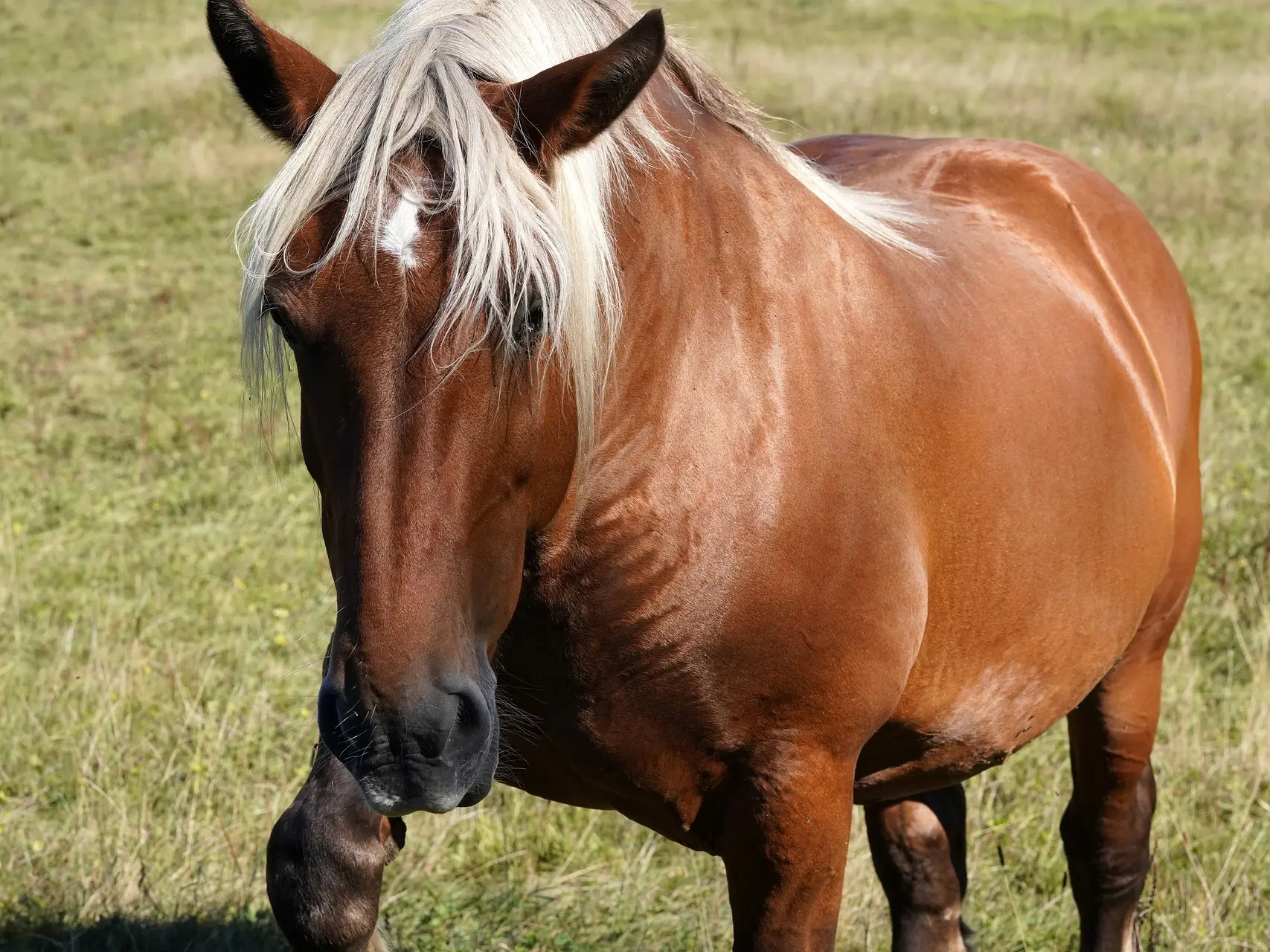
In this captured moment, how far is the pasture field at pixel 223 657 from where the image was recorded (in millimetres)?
3311

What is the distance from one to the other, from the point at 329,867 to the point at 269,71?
4.13 feet

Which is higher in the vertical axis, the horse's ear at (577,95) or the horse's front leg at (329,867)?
the horse's ear at (577,95)

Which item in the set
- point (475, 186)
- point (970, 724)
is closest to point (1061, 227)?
point (970, 724)

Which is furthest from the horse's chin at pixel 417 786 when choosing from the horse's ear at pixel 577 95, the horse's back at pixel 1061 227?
the horse's back at pixel 1061 227

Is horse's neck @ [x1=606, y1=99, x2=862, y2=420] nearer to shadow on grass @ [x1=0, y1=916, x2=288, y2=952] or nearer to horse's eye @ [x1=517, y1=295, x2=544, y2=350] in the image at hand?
horse's eye @ [x1=517, y1=295, x2=544, y2=350]

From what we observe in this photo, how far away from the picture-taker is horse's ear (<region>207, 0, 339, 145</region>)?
6.27 ft

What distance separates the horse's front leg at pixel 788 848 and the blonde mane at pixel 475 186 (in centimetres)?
70

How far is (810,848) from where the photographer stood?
7.44 ft

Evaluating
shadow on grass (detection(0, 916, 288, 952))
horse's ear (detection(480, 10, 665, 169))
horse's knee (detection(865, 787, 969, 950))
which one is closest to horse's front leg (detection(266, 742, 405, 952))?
shadow on grass (detection(0, 916, 288, 952))

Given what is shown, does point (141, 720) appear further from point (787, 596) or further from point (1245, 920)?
point (1245, 920)

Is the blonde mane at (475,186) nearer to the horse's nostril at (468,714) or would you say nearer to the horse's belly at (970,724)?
the horse's nostril at (468,714)

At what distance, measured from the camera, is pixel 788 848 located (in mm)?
2248

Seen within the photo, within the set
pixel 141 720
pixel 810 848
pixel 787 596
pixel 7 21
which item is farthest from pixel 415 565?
pixel 7 21

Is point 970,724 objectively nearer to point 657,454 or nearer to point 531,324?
point 657,454
